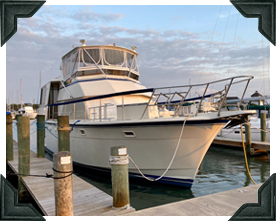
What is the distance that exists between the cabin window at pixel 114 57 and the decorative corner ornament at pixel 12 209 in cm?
750

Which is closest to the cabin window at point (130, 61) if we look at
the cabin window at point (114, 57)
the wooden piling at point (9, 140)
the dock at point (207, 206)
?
the cabin window at point (114, 57)

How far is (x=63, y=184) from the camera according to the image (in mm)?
3393

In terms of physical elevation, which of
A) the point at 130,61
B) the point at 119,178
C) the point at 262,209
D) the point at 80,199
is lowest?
the point at 80,199

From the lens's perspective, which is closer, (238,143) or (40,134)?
(40,134)

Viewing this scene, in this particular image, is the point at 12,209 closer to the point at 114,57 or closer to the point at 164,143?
the point at 164,143

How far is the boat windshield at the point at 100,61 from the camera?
Result: 9789 millimetres

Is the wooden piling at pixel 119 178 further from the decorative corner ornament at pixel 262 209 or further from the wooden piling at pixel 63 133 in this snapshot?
the wooden piling at pixel 63 133

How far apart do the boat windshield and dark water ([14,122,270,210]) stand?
12.8 ft

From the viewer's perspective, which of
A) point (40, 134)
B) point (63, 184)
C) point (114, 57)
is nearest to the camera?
point (63, 184)

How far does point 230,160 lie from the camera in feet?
37.3

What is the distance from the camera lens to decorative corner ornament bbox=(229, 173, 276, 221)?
310 centimetres

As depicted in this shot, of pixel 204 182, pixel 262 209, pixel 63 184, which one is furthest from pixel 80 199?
pixel 204 182

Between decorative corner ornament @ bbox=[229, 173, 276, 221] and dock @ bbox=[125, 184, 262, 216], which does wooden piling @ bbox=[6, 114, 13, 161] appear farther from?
decorative corner ornament @ bbox=[229, 173, 276, 221]

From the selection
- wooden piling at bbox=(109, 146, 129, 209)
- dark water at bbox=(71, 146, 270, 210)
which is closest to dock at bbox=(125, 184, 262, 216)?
wooden piling at bbox=(109, 146, 129, 209)
